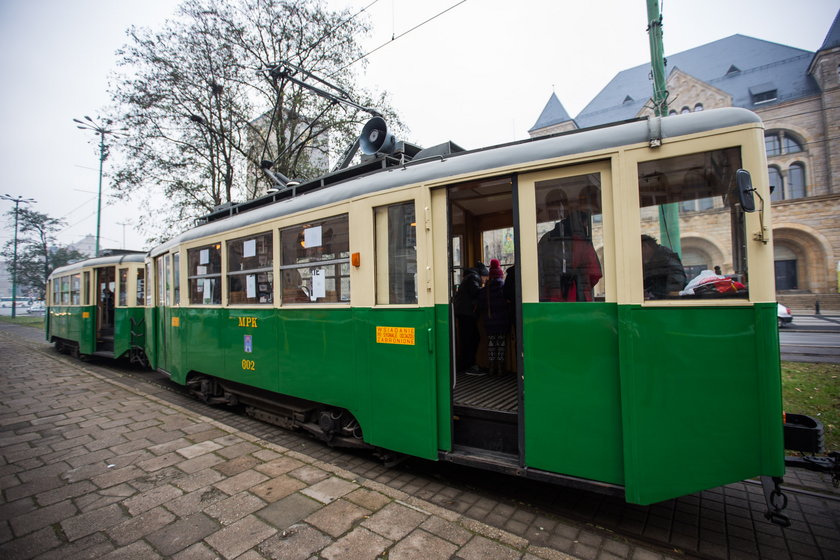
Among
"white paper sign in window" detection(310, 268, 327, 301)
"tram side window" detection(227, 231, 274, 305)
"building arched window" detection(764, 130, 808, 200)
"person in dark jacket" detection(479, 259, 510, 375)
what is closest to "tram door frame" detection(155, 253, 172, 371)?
"tram side window" detection(227, 231, 274, 305)

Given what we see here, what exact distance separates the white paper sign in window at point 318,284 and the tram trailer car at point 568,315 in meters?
0.02

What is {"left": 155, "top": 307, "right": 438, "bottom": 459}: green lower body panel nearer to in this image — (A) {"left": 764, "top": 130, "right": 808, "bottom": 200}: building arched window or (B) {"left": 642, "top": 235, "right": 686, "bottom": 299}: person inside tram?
(B) {"left": 642, "top": 235, "right": 686, "bottom": 299}: person inside tram

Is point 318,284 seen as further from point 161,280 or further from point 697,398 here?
point 161,280

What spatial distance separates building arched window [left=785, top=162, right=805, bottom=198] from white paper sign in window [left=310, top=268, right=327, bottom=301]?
39.3 metres

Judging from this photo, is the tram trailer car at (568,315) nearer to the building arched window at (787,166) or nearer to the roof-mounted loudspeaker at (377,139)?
the roof-mounted loudspeaker at (377,139)

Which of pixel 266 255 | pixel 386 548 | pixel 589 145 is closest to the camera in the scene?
pixel 386 548

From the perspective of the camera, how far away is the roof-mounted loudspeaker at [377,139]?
14.0 ft

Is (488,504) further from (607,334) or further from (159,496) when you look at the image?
(159,496)

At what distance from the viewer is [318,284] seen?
166 inches

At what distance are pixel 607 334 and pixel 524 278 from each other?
0.70 metres

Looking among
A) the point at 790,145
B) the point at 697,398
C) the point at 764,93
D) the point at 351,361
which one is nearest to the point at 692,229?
the point at 697,398

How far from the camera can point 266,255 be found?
16.0 feet

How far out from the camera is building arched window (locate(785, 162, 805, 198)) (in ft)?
97.3

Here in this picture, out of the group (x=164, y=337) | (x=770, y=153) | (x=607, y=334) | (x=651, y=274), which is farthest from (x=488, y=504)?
(x=770, y=153)
